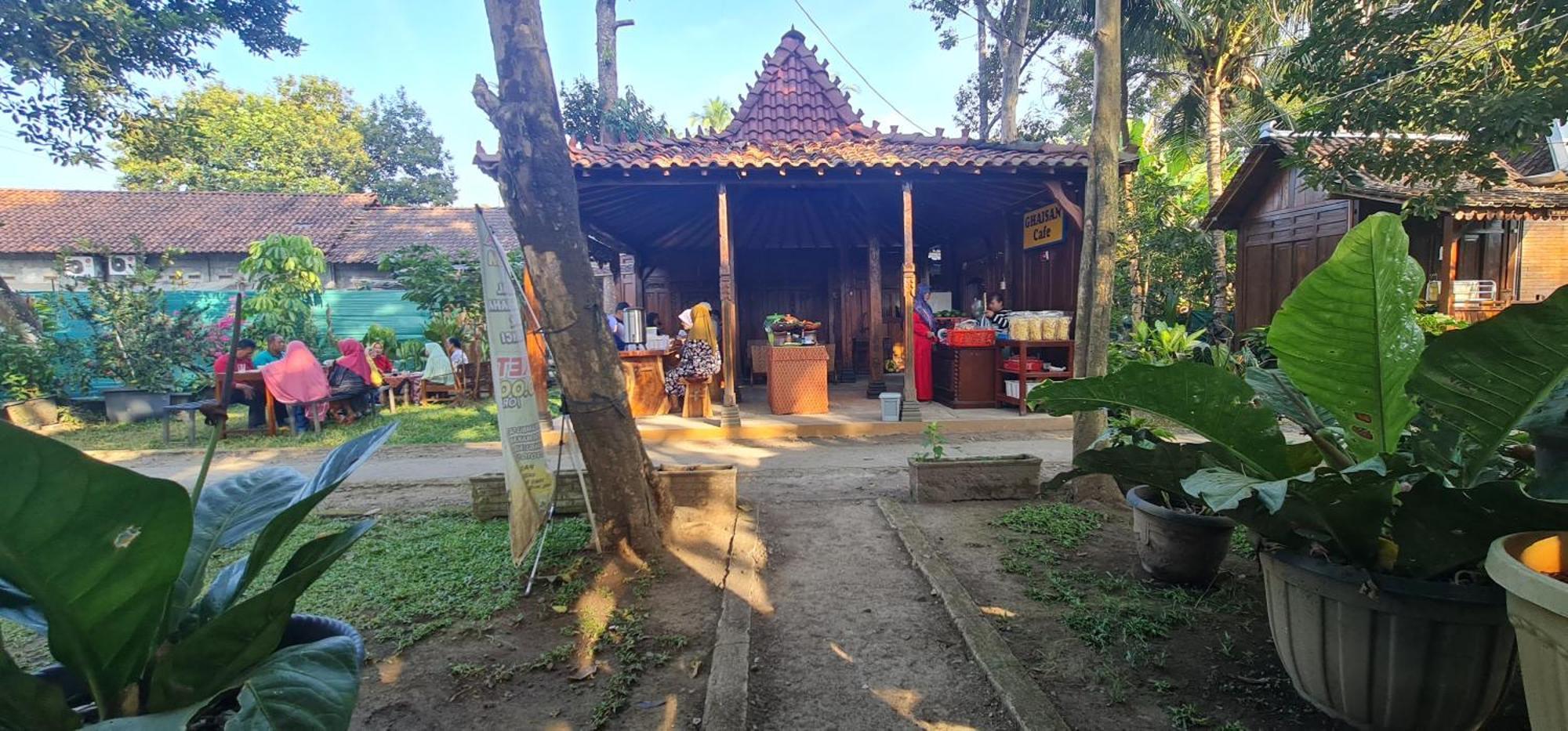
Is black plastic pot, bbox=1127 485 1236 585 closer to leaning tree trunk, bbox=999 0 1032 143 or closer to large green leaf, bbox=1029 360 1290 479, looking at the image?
large green leaf, bbox=1029 360 1290 479

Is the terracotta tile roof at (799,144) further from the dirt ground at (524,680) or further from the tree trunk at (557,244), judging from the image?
the dirt ground at (524,680)

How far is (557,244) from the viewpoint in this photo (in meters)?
3.36

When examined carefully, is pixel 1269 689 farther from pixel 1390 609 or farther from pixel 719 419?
pixel 719 419

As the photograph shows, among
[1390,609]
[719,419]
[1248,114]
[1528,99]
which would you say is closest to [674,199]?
[719,419]

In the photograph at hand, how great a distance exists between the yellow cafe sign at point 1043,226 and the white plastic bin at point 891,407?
3.21m

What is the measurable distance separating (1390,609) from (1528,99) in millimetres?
3021

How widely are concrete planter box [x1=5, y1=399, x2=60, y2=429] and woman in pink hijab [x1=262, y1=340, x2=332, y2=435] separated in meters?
4.35

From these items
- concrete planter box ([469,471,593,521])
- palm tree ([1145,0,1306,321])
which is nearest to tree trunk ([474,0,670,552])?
concrete planter box ([469,471,593,521])

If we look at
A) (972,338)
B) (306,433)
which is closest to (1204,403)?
(972,338)

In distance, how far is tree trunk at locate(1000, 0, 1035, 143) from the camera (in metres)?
15.0

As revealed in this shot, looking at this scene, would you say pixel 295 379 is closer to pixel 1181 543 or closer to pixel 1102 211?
pixel 1102 211

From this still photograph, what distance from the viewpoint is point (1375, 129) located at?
3.88 meters

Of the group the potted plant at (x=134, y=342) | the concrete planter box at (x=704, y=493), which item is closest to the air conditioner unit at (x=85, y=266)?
the potted plant at (x=134, y=342)

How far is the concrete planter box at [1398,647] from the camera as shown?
186 centimetres
